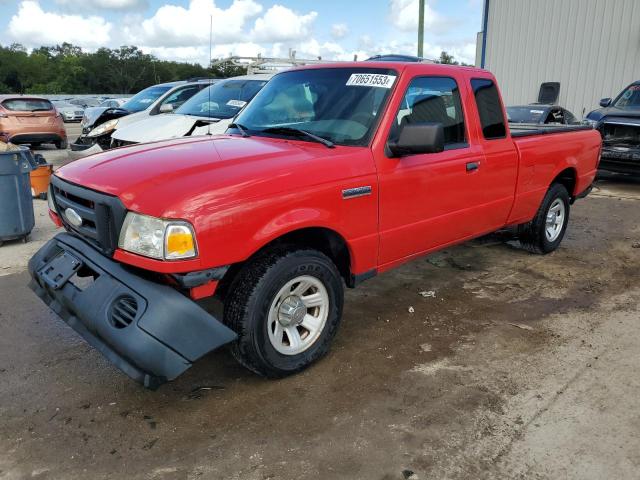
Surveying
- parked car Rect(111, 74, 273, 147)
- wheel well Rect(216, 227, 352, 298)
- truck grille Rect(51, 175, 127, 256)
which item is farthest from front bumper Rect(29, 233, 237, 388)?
parked car Rect(111, 74, 273, 147)

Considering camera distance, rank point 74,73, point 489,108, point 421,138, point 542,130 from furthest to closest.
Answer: point 74,73, point 542,130, point 489,108, point 421,138

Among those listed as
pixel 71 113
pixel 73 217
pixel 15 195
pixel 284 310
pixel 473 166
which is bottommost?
pixel 71 113

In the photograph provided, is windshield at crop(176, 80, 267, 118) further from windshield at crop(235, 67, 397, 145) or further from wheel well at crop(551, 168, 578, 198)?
wheel well at crop(551, 168, 578, 198)

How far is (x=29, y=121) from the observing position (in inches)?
575

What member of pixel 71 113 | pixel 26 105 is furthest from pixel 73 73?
pixel 26 105

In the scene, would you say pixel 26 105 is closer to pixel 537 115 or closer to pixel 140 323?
pixel 537 115

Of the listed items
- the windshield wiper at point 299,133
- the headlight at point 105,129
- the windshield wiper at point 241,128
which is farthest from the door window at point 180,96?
the windshield wiper at point 299,133

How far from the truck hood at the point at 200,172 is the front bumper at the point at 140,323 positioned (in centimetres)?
41

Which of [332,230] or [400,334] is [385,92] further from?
[400,334]

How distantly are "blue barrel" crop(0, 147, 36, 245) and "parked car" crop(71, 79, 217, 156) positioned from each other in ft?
8.86

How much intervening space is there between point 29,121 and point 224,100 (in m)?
9.06

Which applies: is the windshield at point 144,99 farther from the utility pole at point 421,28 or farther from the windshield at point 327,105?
the utility pole at point 421,28

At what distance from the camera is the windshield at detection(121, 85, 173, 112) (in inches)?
458

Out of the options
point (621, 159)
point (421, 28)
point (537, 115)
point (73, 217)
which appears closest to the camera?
point (73, 217)
